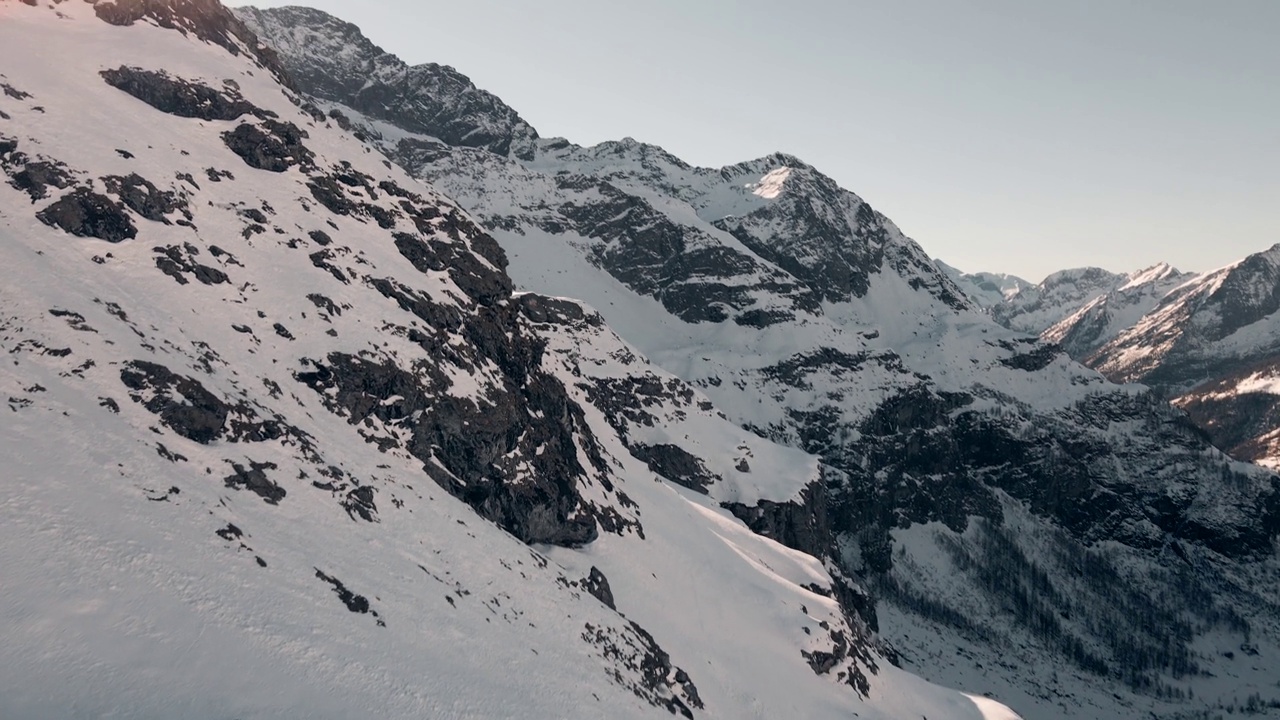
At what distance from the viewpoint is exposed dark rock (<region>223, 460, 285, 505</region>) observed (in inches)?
1816

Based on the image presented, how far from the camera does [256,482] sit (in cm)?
4725

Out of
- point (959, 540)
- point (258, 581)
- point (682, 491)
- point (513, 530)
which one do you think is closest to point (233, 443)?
point (258, 581)

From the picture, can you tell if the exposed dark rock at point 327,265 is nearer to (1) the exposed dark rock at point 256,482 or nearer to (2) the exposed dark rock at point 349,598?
(1) the exposed dark rock at point 256,482

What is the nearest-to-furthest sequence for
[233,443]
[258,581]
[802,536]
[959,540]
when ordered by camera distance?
[258,581] < [233,443] < [802,536] < [959,540]

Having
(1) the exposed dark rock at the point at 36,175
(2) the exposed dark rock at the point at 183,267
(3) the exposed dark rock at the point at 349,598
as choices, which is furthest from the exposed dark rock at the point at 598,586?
(1) the exposed dark rock at the point at 36,175

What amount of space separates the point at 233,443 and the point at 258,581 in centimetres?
1315

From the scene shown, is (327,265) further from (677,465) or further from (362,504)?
(677,465)

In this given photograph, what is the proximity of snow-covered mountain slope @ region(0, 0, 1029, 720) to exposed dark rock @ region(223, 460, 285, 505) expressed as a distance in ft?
0.78

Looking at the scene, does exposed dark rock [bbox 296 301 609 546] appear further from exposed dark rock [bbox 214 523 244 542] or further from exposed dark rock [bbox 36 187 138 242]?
exposed dark rock [bbox 214 523 244 542]

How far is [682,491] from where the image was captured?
116 metres

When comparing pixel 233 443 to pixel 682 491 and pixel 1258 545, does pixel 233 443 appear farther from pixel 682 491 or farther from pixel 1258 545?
pixel 1258 545

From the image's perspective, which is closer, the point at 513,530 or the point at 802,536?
the point at 513,530

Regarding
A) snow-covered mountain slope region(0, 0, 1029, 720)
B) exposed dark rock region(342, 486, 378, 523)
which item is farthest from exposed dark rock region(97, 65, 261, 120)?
exposed dark rock region(342, 486, 378, 523)

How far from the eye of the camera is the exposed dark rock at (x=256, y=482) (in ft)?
151
